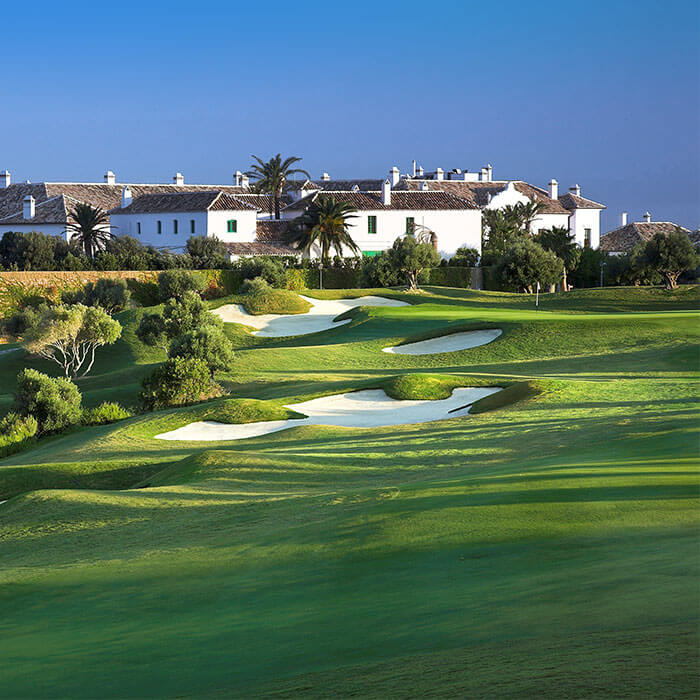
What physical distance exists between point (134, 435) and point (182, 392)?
6.48 metres

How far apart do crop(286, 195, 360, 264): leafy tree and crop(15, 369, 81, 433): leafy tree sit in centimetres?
5147

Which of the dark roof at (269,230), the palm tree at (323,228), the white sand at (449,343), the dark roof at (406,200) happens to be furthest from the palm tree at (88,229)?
the white sand at (449,343)

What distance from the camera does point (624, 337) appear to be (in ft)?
107

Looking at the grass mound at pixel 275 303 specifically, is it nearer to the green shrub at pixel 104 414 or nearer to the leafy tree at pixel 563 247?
the green shrub at pixel 104 414

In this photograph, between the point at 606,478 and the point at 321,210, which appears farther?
the point at 321,210

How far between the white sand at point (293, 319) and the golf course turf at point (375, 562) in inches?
1003

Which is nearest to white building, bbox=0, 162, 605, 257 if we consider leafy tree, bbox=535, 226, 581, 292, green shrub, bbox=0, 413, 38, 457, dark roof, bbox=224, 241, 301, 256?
dark roof, bbox=224, 241, 301, 256

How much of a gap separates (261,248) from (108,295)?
86.2 feet

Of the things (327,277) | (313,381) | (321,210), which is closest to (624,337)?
(313,381)

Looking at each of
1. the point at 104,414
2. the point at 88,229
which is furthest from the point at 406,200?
the point at 104,414

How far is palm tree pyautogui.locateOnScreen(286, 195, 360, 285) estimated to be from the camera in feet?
256

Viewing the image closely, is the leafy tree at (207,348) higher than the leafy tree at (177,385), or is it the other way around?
the leafy tree at (207,348)

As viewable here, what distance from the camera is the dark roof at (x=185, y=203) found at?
82000 mm

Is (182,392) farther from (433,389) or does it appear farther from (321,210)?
(321,210)
